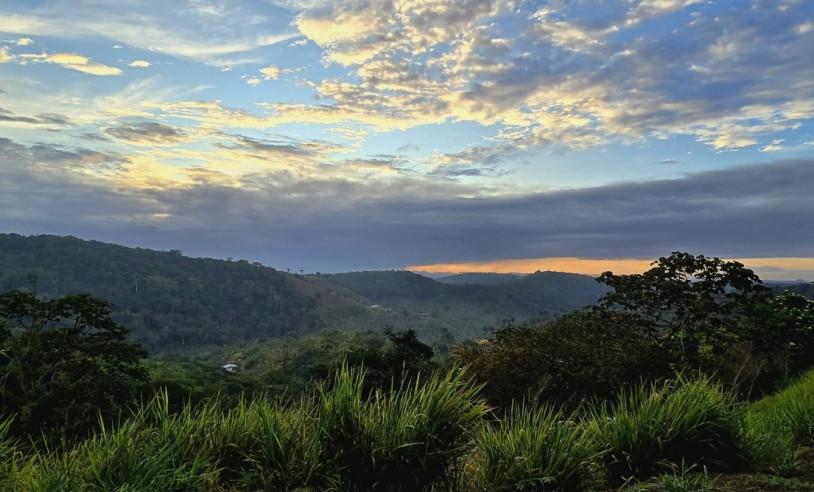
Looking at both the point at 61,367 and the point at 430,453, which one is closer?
the point at 430,453

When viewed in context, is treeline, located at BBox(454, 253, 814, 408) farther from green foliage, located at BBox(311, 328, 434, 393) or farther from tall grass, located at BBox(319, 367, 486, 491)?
tall grass, located at BBox(319, 367, 486, 491)

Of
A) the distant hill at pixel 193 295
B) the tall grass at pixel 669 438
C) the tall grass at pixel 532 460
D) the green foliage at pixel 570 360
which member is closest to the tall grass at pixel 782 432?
the tall grass at pixel 669 438

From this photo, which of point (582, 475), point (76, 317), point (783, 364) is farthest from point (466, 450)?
point (783, 364)

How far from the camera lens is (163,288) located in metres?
130

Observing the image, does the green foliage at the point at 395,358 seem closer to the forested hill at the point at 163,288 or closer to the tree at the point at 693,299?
the tree at the point at 693,299

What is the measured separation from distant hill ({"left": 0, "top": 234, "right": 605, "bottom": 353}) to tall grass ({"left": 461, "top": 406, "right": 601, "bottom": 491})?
102820mm

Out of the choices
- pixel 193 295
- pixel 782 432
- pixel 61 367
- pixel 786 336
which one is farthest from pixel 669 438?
pixel 193 295

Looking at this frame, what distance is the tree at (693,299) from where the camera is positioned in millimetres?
15375

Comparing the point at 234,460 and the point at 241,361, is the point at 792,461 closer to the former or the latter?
the point at 234,460

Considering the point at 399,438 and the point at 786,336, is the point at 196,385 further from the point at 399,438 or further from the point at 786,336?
the point at 786,336

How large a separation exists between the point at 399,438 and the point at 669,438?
272cm

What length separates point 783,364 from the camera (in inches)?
543

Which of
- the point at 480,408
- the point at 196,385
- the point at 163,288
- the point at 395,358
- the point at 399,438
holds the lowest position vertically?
the point at 196,385

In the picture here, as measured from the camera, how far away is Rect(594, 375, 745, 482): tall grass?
4.94 meters
